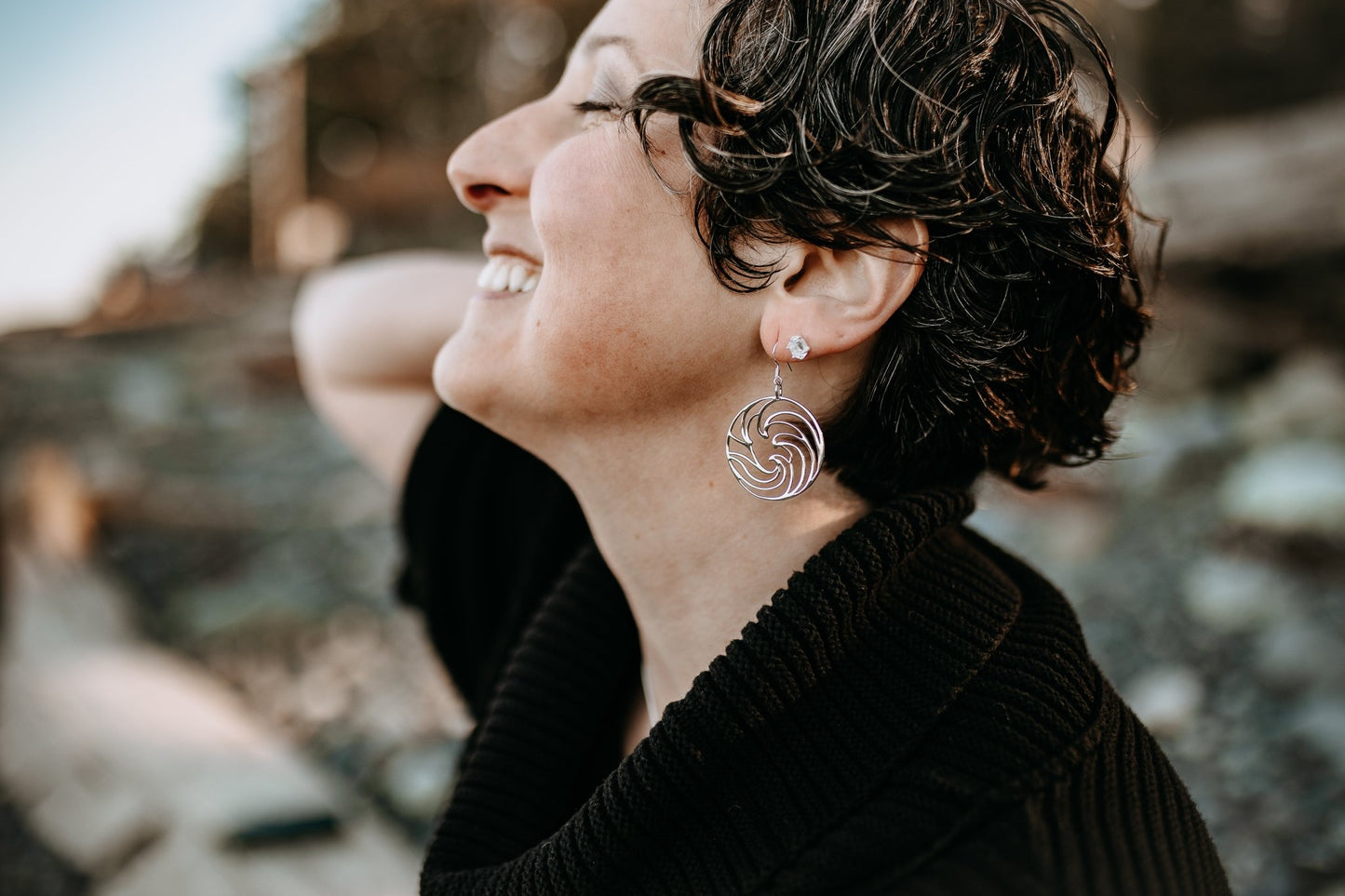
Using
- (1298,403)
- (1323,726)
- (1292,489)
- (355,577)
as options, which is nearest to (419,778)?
(355,577)

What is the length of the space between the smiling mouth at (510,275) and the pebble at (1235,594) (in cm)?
247

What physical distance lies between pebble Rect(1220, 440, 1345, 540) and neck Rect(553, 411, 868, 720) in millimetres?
2363

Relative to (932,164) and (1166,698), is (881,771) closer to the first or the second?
(932,164)

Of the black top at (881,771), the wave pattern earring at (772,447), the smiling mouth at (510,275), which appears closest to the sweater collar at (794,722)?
the black top at (881,771)

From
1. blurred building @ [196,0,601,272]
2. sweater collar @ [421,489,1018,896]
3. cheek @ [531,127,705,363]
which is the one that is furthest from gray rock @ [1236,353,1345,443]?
blurred building @ [196,0,601,272]

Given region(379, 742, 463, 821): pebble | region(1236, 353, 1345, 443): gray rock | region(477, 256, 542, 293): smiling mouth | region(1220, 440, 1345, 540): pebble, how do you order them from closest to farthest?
region(477, 256, 542, 293): smiling mouth
region(379, 742, 463, 821): pebble
region(1220, 440, 1345, 540): pebble
region(1236, 353, 1345, 443): gray rock

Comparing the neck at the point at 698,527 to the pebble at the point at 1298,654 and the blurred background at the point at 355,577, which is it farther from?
the pebble at the point at 1298,654

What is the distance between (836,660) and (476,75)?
11.7 m

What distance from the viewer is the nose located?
4.80ft

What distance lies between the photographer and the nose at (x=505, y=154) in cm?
146

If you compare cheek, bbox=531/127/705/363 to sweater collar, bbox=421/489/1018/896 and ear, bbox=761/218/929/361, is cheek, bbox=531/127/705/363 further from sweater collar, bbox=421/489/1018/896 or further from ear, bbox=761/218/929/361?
sweater collar, bbox=421/489/1018/896

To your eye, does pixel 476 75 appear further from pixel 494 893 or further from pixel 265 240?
pixel 494 893

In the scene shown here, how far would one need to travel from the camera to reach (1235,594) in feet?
9.83

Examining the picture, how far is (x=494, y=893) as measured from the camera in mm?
1366
